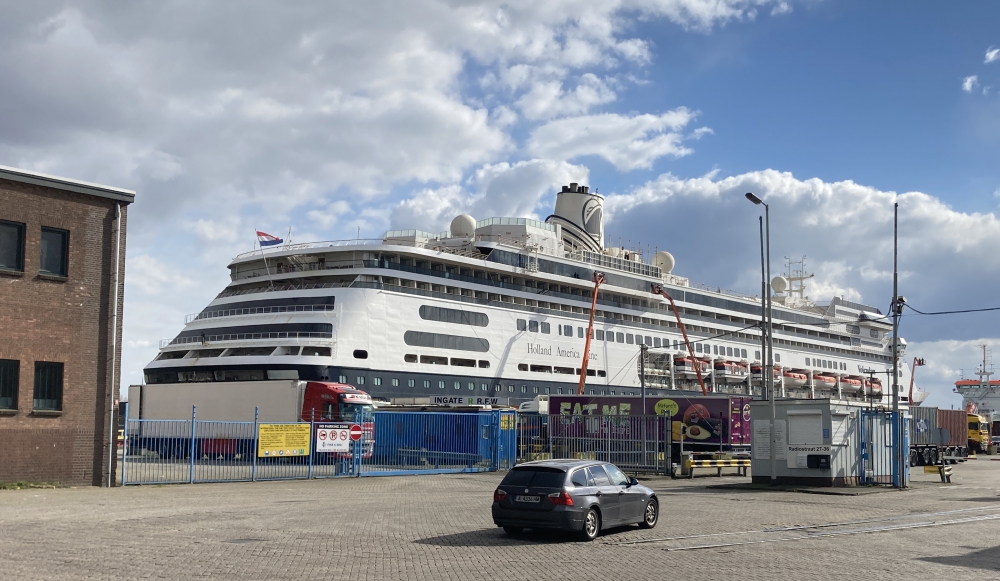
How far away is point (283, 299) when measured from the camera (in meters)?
54.1

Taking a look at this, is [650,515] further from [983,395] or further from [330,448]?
[983,395]

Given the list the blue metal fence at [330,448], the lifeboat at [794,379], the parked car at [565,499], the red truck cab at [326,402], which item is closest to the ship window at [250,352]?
the red truck cab at [326,402]

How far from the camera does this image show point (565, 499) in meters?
14.7

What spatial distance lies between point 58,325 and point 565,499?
1532 cm

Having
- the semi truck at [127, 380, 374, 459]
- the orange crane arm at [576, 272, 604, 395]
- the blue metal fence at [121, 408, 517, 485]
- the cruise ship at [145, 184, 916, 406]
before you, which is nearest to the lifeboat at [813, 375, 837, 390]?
the cruise ship at [145, 184, 916, 406]

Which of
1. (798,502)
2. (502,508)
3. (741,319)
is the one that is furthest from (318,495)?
(741,319)

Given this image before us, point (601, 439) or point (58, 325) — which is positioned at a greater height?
point (58, 325)

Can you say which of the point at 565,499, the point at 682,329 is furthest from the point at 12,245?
the point at 682,329

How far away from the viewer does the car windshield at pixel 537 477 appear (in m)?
15.0

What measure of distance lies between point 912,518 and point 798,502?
4.24 metres

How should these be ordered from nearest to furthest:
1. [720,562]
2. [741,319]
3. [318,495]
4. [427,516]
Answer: [720,562] < [427,516] < [318,495] < [741,319]

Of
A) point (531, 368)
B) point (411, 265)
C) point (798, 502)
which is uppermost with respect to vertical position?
point (411, 265)

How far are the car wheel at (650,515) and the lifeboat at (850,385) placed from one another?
256 feet

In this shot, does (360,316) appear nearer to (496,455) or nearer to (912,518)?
(496,455)
